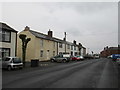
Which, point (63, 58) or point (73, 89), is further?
point (63, 58)

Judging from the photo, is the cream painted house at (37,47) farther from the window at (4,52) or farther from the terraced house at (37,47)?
the window at (4,52)

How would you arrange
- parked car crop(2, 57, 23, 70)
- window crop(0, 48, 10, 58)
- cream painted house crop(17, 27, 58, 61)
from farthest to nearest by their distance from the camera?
cream painted house crop(17, 27, 58, 61)
window crop(0, 48, 10, 58)
parked car crop(2, 57, 23, 70)

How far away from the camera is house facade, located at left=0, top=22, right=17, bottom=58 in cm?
2234

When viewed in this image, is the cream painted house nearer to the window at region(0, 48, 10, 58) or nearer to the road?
the window at region(0, 48, 10, 58)

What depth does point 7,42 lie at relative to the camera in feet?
76.2

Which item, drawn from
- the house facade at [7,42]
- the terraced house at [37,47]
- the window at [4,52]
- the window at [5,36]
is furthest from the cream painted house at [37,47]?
the window at [5,36]

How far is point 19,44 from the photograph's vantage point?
34750 mm

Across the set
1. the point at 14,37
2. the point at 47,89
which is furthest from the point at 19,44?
the point at 47,89

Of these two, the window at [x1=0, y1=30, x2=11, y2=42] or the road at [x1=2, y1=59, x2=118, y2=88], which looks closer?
the road at [x1=2, y1=59, x2=118, y2=88]

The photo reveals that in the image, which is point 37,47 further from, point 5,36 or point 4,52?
point 4,52

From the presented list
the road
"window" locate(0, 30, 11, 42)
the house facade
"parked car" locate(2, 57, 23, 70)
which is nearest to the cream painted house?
the house facade

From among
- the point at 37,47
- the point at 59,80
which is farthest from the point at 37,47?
the point at 59,80

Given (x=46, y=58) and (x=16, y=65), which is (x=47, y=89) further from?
(x=46, y=58)

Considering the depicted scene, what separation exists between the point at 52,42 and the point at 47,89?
3359cm
